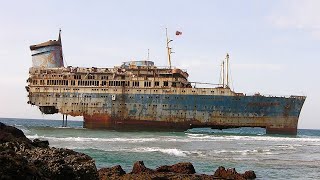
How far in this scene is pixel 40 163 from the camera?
207 inches

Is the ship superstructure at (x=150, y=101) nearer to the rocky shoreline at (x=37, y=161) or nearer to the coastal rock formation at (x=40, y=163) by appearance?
the rocky shoreline at (x=37, y=161)

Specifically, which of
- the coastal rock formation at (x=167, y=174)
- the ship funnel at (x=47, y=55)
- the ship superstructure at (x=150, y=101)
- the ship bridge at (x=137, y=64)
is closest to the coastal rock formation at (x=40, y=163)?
the coastal rock formation at (x=167, y=174)

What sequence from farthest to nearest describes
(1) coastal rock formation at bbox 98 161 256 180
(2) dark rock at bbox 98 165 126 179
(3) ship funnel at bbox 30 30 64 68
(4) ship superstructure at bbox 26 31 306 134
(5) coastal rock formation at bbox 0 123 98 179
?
(3) ship funnel at bbox 30 30 64 68 → (4) ship superstructure at bbox 26 31 306 134 → (2) dark rock at bbox 98 165 126 179 → (1) coastal rock formation at bbox 98 161 256 180 → (5) coastal rock formation at bbox 0 123 98 179

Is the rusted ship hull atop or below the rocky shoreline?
below

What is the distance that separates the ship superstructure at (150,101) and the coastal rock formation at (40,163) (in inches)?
1604

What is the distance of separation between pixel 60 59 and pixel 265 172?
43.9 m

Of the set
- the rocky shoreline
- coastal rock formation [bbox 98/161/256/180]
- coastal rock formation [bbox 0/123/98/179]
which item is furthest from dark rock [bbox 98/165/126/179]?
coastal rock formation [bbox 0/123/98/179]

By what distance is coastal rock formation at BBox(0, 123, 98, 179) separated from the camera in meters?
4.20

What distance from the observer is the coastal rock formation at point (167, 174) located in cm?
1078

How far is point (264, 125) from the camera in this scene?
48.9 metres

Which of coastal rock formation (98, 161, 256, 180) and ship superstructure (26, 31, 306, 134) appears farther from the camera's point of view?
ship superstructure (26, 31, 306, 134)

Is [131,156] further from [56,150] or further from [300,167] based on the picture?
[56,150]

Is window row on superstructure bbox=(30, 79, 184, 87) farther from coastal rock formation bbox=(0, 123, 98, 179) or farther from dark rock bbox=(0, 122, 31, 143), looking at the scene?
coastal rock formation bbox=(0, 123, 98, 179)

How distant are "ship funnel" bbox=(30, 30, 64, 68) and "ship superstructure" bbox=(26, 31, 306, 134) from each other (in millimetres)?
4625
